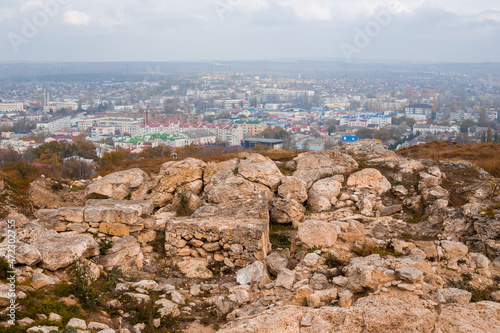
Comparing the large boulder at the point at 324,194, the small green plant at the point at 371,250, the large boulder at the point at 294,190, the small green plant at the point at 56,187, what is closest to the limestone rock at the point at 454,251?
the small green plant at the point at 371,250

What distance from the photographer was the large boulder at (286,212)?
9.65m

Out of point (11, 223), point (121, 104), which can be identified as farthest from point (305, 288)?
point (121, 104)

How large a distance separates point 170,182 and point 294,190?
3.46m

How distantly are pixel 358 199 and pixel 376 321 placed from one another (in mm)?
6283

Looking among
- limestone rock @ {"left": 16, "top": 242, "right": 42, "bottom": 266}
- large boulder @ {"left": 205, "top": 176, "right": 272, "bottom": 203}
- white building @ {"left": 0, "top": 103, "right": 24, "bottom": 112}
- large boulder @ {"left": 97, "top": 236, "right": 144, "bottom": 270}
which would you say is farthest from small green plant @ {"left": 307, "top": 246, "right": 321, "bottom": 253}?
white building @ {"left": 0, "top": 103, "right": 24, "bottom": 112}

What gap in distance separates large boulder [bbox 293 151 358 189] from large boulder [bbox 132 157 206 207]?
2913mm

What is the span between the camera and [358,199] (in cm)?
1043

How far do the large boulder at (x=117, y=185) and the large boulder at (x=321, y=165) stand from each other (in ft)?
15.5

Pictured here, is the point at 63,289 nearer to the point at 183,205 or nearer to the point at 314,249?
the point at 314,249

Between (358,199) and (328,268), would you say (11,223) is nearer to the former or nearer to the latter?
(328,268)

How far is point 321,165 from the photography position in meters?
12.3

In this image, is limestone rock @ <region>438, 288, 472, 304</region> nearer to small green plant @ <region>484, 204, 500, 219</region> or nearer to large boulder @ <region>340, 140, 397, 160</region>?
small green plant @ <region>484, 204, 500, 219</region>

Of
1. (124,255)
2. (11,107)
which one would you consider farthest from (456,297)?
(11,107)

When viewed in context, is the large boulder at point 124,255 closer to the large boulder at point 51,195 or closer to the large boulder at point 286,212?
the large boulder at point 286,212
